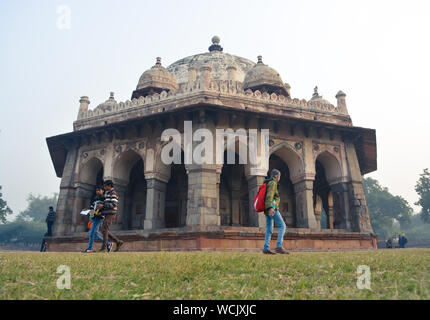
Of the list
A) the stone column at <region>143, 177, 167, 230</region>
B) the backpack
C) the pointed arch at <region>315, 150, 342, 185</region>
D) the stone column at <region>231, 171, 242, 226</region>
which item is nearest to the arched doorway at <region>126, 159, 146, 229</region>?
the stone column at <region>143, 177, 167, 230</region>

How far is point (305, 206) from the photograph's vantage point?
1242 centimetres

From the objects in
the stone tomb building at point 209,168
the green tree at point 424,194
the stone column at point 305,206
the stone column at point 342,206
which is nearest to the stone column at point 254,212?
the stone tomb building at point 209,168

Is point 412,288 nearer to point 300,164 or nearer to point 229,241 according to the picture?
point 229,241

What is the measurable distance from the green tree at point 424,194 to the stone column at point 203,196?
38.3 meters

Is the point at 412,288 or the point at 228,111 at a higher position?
the point at 228,111

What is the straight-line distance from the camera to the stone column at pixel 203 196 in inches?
413

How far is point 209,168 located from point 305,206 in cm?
422

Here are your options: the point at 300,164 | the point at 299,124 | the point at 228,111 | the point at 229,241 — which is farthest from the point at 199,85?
the point at 229,241

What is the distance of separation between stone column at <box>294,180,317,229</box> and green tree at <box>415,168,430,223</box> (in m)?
34.7

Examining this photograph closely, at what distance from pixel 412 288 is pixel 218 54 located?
20.0 meters

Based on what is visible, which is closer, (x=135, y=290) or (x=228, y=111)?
(x=135, y=290)

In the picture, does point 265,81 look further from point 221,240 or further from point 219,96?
point 221,240

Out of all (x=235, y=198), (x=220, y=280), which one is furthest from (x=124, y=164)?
(x=220, y=280)
